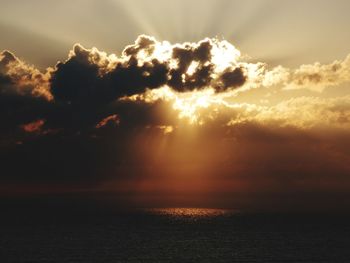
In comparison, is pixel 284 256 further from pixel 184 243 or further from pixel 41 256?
pixel 41 256

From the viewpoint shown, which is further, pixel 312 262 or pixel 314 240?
pixel 314 240

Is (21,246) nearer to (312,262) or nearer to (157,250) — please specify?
(157,250)

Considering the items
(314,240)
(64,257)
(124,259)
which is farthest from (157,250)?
(314,240)

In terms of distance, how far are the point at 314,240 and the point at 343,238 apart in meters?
13.3

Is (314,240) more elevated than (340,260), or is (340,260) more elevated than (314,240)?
(314,240)

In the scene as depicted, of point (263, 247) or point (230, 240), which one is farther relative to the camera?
point (230, 240)

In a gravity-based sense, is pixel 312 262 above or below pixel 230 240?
below

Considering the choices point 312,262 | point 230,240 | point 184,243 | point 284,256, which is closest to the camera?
point 312,262

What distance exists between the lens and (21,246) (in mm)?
141875

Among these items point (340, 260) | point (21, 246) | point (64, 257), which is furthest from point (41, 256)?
point (340, 260)

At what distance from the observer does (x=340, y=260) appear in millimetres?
116312

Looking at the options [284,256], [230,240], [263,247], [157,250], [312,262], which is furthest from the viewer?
[230,240]

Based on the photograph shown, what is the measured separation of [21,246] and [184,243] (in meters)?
52.6

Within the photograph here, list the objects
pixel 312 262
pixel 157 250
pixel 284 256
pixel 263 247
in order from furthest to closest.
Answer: pixel 263 247, pixel 157 250, pixel 284 256, pixel 312 262
